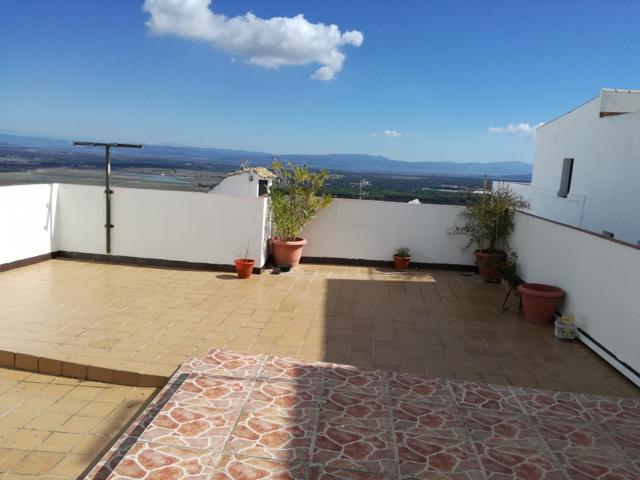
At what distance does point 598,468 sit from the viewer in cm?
277

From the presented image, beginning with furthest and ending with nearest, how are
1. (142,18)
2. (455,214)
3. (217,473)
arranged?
1. (142,18)
2. (455,214)
3. (217,473)

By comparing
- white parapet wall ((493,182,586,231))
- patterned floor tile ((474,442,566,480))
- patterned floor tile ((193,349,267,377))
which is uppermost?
white parapet wall ((493,182,586,231))

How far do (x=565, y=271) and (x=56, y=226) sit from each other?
24.3ft

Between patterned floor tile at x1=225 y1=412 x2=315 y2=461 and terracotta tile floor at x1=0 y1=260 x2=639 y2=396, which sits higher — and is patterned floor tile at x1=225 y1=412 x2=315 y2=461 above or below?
above

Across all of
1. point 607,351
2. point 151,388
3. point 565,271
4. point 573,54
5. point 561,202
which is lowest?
point 151,388

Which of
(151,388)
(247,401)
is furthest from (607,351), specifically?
(151,388)

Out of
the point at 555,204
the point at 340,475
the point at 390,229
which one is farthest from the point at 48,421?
the point at 555,204

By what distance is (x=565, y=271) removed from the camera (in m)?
5.72

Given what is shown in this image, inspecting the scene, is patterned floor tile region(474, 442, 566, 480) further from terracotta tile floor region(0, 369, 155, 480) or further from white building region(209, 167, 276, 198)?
white building region(209, 167, 276, 198)

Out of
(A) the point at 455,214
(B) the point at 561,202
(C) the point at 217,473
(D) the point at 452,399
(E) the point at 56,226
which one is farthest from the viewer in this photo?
(B) the point at 561,202

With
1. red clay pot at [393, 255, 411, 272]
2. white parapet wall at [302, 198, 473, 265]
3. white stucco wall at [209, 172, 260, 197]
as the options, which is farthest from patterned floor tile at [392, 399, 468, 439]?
white stucco wall at [209, 172, 260, 197]

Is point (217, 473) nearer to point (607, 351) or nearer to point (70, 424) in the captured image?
point (70, 424)

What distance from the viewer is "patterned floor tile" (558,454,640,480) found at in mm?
2686

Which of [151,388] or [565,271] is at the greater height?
[565,271]
